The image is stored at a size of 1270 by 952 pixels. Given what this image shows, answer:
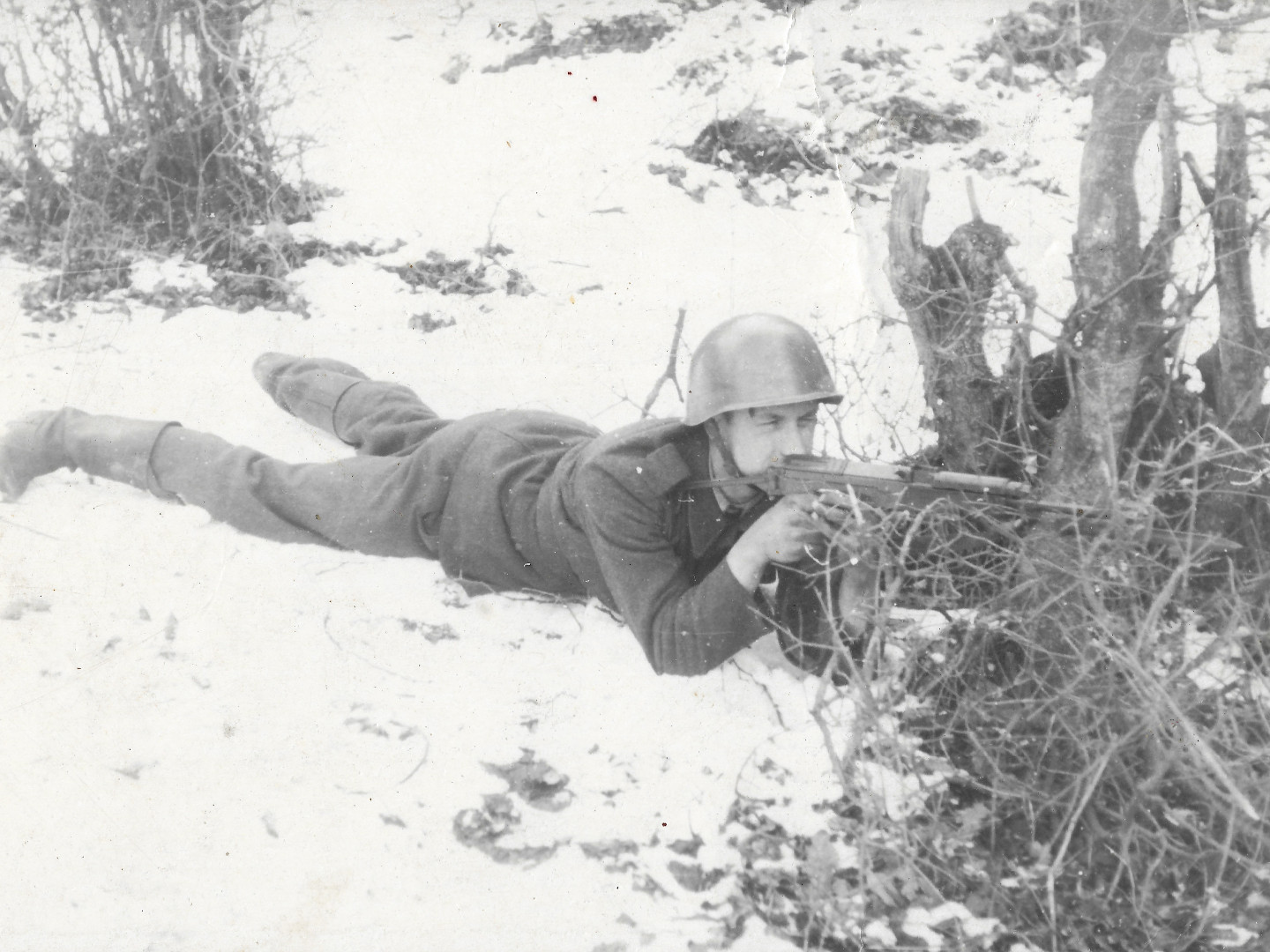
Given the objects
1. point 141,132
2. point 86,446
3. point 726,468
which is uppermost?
point 141,132

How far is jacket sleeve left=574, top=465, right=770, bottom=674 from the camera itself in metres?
2.59

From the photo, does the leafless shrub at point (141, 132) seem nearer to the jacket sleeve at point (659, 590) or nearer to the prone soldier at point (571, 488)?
the prone soldier at point (571, 488)

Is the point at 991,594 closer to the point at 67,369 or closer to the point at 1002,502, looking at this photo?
the point at 1002,502

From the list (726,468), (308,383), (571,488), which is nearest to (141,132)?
(308,383)

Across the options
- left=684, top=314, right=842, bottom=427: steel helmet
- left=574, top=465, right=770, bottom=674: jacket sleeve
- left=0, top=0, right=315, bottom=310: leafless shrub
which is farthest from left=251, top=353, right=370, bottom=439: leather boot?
left=684, top=314, right=842, bottom=427: steel helmet

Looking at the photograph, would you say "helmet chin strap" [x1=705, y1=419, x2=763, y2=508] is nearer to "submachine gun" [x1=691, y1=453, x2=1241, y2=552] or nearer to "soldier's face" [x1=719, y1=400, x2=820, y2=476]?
"soldier's face" [x1=719, y1=400, x2=820, y2=476]

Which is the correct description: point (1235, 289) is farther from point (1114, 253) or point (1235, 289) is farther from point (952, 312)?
point (952, 312)

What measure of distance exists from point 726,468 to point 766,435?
16 cm

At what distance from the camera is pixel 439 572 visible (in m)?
3.26

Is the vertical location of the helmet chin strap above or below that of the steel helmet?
below

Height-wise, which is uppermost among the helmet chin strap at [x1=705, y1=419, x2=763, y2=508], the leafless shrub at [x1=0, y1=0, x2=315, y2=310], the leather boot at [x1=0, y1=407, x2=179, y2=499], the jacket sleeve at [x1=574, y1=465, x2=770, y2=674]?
the leafless shrub at [x1=0, y1=0, x2=315, y2=310]

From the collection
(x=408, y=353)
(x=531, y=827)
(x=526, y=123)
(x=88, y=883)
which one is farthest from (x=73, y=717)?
(x=526, y=123)

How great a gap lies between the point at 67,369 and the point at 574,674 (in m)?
2.28

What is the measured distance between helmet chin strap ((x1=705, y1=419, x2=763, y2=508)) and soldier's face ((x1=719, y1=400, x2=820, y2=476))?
3cm
